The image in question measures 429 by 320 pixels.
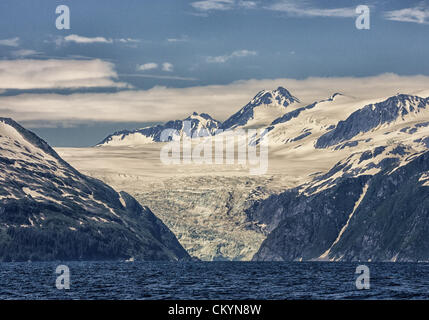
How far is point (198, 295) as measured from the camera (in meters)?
196
